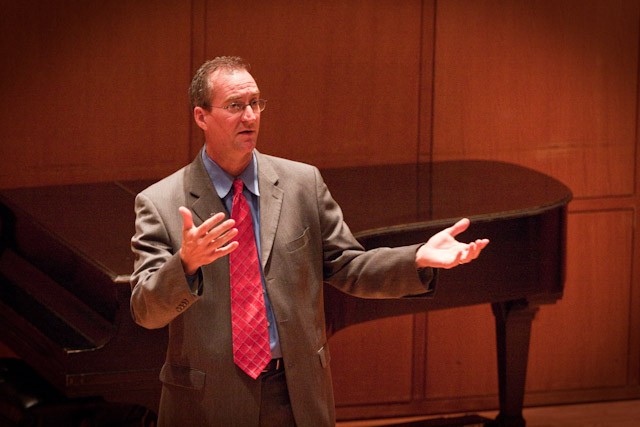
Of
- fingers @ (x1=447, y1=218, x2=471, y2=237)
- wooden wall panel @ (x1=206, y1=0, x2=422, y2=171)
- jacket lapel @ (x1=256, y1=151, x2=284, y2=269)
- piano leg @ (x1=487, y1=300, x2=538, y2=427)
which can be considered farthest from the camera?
wooden wall panel @ (x1=206, y1=0, x2=422, y2=171)

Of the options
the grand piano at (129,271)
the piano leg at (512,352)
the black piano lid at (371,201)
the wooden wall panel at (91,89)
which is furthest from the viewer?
the wooden wall panel at (91,89)

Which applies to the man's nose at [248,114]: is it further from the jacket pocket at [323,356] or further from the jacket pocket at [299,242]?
the jacket pocket at [323,356]

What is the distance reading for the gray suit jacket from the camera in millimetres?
2516

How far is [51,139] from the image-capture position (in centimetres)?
468

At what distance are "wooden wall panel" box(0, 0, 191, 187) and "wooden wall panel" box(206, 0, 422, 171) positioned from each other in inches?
10.8

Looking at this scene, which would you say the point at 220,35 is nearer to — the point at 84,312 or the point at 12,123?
the point at 12,123

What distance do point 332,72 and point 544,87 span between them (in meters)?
1.02

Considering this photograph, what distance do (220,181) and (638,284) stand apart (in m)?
3.44

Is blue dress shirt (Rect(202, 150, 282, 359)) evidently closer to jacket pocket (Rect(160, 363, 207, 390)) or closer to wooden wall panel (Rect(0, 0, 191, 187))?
jacket pocket (Rect(160, 363, 207, 390))

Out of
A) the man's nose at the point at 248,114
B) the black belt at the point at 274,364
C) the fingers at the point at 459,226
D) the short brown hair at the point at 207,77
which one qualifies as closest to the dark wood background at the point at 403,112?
the short brown hair at the point at 207,77

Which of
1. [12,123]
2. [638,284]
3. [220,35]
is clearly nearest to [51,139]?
[12,123]

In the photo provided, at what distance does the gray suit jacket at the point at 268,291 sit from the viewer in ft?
8.25

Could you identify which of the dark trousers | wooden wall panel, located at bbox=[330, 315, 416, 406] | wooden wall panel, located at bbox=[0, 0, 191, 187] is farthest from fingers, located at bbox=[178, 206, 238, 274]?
wooden wall panel, located at bbox=[330, 315, 416, 406]

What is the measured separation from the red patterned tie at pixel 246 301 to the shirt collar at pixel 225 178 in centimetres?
2
